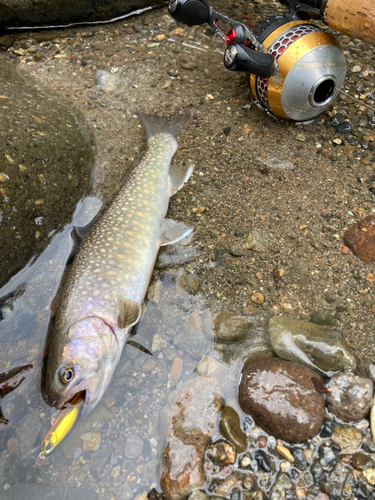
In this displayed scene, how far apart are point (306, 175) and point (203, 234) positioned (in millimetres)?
1249

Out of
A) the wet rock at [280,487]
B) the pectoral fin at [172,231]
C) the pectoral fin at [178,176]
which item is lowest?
the wet rock at [280,487]

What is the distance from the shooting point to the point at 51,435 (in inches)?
108

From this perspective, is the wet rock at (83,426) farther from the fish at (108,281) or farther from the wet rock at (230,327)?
the wet rock at (230,327)

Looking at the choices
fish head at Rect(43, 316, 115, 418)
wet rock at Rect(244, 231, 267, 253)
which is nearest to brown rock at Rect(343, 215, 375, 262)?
wet rock at Rect(244, 231, 267, 253)

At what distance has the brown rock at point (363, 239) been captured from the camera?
11.2ft

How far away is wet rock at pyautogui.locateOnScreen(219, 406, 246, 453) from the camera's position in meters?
2.71

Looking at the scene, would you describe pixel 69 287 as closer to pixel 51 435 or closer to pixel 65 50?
pixel 51 435

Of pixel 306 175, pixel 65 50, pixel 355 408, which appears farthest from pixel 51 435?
pixel 65 50

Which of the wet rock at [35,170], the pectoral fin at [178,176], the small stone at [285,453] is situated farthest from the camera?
the pectoral fin at [178,176]

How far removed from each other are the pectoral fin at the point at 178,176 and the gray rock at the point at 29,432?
7.49 ft

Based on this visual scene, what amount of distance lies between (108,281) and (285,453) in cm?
182

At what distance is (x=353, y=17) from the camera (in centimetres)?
340

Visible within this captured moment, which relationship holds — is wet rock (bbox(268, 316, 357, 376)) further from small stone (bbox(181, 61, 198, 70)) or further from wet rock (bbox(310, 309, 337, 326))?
small stone (bbox(181, 61, 198, 70))

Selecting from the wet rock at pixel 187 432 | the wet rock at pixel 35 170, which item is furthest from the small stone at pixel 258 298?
the wet rock at pixel 35 170
